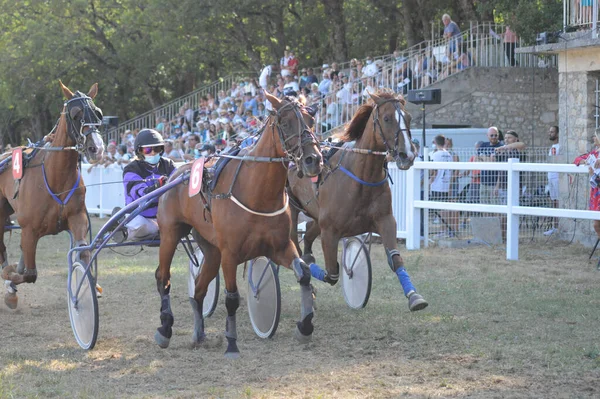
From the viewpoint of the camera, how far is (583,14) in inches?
587

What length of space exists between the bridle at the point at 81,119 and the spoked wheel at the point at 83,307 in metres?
1.24

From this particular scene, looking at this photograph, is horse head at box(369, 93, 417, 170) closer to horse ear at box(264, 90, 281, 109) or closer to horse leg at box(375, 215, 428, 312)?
horse leg at box(375, 215, 428, 312)

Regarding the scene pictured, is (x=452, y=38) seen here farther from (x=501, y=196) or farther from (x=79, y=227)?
(x=79, y=227)

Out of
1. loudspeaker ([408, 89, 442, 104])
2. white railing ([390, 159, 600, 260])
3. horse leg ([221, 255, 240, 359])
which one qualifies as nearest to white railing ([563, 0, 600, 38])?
loudspeaker ([408, 89, 442, 104])

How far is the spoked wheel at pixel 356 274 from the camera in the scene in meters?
8.95

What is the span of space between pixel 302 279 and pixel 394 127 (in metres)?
1.93

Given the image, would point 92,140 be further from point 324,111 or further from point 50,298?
point 324,111

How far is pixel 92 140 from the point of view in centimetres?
833

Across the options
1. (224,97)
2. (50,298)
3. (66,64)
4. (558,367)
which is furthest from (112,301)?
(66,64)

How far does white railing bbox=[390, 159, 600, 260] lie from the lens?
11773mm

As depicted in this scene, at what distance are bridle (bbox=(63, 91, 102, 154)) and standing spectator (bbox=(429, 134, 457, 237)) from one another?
6.85 metres

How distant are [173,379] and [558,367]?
2.67 metres

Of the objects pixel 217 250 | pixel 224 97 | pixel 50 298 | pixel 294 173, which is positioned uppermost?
pixel 224 97

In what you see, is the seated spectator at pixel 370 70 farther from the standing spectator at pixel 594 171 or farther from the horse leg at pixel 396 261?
the horse leg at pixel 396 261
